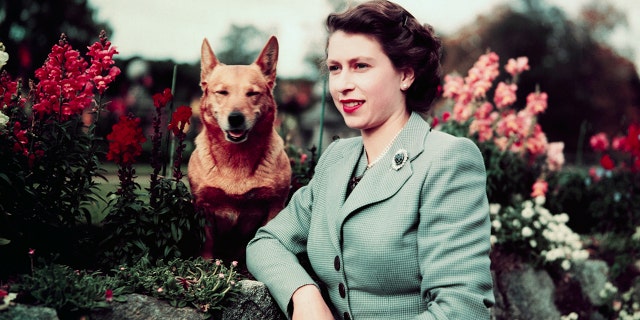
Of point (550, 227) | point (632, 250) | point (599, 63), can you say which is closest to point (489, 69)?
point (550, 227)

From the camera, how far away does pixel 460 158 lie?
250 cm

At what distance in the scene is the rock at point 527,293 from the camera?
553cm

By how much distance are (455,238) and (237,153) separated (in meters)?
1.37

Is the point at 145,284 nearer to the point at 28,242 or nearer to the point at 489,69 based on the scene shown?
the point at 28,242

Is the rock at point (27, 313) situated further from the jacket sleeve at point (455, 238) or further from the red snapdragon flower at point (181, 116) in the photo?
the jacket sleeve at point (455, 238)

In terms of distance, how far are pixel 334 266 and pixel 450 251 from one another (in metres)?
0.60

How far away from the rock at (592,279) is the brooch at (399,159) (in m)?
4.55

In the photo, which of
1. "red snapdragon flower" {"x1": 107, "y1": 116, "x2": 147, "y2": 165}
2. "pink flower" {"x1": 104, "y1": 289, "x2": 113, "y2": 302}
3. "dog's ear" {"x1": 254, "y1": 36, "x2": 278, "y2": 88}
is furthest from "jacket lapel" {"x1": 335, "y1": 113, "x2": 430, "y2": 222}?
"red snapdragon flower" {"x1": 107, "y1": 116, "x2": 147, "y2": 165}

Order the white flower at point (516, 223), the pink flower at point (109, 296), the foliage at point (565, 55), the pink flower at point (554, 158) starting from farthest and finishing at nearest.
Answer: the foliage at point (565, 55)
the pink flower at point (554, 158)
the white flower at point (516, 223)
the pink flower at point (109, 296)

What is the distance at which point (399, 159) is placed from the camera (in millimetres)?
2650

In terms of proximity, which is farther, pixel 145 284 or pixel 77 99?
pixel 77 99

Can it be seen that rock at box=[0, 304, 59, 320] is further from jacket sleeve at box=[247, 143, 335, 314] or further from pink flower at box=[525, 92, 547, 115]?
pink flower at box=[525, 92, 547, 115]

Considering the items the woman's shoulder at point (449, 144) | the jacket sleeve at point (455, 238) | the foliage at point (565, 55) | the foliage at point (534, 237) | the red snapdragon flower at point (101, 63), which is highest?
the foliage at point (565, 55)

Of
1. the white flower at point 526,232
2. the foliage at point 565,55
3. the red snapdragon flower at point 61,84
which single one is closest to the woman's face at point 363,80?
the red snapdragon flower at point 61,84
